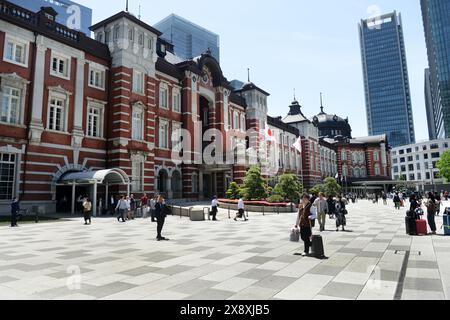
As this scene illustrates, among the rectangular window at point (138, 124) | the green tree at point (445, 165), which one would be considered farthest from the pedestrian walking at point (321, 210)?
the green tree at point (445, 165)

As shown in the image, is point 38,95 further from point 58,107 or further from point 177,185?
point 177,185

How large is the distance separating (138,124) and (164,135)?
Answer: 15.3 feet

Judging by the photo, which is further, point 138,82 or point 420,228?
point 138,82

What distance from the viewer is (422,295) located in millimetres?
5340

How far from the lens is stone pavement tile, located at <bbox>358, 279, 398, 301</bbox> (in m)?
5.24

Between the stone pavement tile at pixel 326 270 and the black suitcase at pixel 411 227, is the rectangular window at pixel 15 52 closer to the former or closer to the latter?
the stone pavement tile at pixel 326 270

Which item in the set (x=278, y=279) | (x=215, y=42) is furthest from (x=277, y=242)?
(x=215, y=42)

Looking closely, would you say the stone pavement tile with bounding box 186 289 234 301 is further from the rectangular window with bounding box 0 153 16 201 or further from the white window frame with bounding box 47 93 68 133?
the white window frame with bounding box 47 93 68 133

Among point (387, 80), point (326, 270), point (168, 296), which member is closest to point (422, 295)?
point (326, 270)

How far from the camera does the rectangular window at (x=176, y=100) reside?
34.4 metres

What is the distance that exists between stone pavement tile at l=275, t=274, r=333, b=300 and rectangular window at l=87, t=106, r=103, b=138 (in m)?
23.7

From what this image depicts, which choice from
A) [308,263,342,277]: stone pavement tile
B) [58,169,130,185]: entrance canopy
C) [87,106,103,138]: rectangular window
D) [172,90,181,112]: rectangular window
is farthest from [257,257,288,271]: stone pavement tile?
[172,90,181,112]: rectangular window

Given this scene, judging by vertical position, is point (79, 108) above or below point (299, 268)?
above
